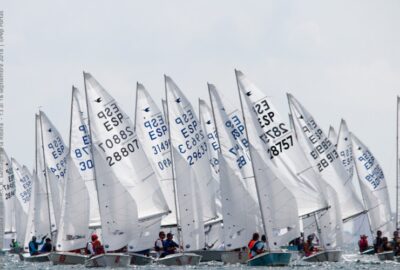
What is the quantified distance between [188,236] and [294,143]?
5.93 meters

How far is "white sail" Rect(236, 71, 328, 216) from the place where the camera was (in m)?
50.5

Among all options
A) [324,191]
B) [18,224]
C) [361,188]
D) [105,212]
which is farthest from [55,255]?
[18,224]

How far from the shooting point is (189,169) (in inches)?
2158

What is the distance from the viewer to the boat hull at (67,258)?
5178cm

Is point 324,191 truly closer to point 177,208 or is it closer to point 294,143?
point 294,143

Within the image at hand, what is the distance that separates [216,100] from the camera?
54.8 meters

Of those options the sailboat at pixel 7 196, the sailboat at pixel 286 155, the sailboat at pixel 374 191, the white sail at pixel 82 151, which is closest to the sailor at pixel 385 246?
the sailboat at pixel 286 155

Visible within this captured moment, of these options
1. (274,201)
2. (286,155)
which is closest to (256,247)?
(274,201)

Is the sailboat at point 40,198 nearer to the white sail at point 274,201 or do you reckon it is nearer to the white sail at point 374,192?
the white sail at point 274,201

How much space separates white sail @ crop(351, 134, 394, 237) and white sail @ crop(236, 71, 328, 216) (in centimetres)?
1762

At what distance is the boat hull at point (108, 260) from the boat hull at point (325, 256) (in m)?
8.19

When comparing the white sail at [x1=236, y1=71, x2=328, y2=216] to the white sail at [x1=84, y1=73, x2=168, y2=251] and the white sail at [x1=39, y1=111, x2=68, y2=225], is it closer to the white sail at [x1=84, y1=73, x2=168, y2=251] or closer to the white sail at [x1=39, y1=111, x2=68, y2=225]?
the white sail at [x1=84, y1=73, x2=168, y2=251]

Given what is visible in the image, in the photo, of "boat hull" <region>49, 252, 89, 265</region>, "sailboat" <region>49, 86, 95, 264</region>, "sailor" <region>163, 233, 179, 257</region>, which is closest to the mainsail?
"sailboat" <region>49, 86, 95, 264</region>

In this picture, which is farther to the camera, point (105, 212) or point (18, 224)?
point (18, 224)
